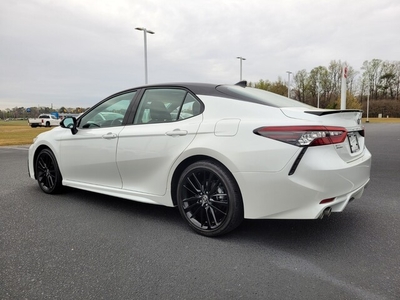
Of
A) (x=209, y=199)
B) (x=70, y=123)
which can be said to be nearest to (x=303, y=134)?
(x=209, y=199)

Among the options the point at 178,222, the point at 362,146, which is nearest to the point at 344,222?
the point at 362,146

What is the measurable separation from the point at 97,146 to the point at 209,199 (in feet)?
5.54

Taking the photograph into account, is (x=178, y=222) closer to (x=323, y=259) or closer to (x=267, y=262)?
(x=267, y=262)

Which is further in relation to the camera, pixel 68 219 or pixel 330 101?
pixel 330 101

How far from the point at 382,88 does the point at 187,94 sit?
82180 millimetres

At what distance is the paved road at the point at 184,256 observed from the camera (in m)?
2.17

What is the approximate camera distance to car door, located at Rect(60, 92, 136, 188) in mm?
3740

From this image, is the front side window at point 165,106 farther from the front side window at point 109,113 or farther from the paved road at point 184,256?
the paved road at point 184,256

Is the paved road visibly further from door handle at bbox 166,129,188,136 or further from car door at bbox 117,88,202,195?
door handle at bbox 166,129,188,136

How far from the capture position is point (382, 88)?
7269 centimetres

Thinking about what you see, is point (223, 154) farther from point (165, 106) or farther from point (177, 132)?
point (165, 106)

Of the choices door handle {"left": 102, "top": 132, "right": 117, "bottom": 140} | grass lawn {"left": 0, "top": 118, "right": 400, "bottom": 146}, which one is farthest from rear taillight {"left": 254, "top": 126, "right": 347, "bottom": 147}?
grass lawn {"left": 0, "top": 118, "right": 400, "bottom": 146}

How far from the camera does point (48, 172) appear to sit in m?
4.69

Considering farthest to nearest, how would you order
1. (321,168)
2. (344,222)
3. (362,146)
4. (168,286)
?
(344,222), (362,146), (321,168), (168,286)
